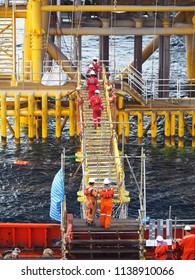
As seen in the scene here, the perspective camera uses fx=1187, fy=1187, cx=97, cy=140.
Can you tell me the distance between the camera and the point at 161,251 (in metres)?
40.3

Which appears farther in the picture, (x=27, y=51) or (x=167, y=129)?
(x=27, y=51)

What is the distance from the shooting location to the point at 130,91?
63906 mm

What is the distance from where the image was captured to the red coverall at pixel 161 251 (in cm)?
4026

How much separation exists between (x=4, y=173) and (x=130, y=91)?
29.7 ft

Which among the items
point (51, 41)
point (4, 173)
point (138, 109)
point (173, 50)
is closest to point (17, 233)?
point (4, 173)

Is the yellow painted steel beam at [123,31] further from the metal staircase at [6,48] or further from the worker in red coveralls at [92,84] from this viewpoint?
the worker in red coveralls at [92,84]

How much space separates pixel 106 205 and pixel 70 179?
16.4 m

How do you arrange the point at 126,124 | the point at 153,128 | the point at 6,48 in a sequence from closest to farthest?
the point at 126,124 → the point at 153,128 → the point at 6,48

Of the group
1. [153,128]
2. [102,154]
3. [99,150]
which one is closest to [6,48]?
[153,128]

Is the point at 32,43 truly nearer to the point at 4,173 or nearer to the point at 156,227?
the point at 4,173

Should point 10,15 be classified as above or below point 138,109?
above

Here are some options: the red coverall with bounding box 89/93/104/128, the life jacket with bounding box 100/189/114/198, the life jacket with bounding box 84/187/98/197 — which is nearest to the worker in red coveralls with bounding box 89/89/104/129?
the red coverall with bounding box 89/93/104/128

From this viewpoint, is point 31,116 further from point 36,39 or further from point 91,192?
point 91,192

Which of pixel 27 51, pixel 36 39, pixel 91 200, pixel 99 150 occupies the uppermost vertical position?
pixel 36 39
